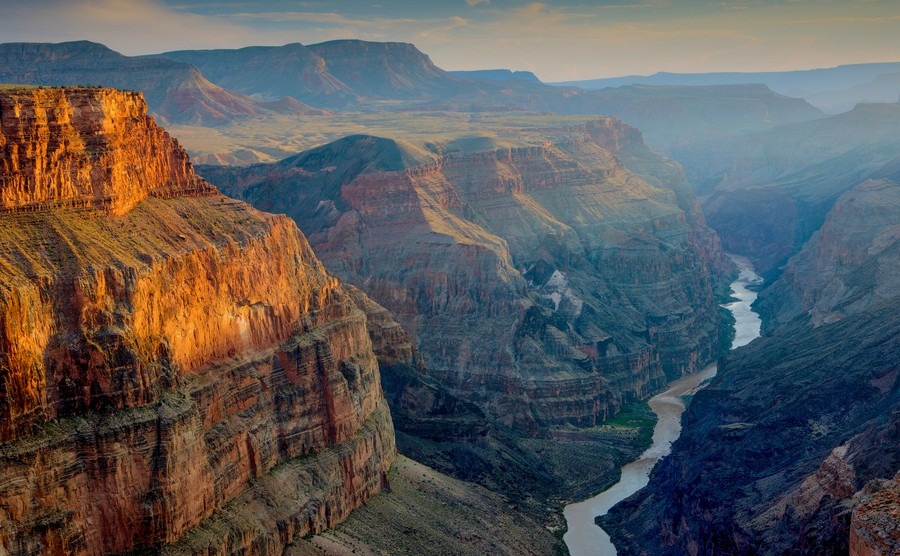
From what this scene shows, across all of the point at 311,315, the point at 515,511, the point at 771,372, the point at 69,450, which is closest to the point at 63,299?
the point at 69,450

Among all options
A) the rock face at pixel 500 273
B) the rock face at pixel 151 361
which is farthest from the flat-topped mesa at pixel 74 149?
the rock face at pixel 500 273

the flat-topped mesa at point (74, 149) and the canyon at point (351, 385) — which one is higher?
the flat-topped mesa at point (74, 149)

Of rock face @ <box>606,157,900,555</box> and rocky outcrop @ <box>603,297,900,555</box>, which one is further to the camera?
rocky outcrop @ <box>603,297,900,555</box>

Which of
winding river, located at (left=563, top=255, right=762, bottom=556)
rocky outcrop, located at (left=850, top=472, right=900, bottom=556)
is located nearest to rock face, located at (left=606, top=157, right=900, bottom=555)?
rocky outcrop, located at (left=850, top=472, right=900, bottom=556)

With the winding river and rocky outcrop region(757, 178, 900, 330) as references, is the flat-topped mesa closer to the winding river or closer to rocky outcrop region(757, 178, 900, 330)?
the winding river

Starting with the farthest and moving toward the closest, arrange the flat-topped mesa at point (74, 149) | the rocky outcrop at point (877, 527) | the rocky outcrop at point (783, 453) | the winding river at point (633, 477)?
the winding river at point (633, 477), the rocky outcrop at point (783, 453), the flat-topped mesa at point (74, 149), the rocky outcrop at point (877, 527)

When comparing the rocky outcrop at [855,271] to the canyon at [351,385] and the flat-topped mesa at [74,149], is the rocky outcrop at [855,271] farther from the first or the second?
the flat-topped mesa at [74,149]

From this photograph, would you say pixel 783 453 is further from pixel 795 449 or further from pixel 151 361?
pixel 151 361

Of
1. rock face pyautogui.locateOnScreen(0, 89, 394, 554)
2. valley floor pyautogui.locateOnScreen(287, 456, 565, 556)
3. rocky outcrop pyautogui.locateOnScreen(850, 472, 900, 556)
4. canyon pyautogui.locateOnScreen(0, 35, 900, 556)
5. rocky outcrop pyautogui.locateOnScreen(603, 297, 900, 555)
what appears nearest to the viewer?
rocky outcrop pyautogui.locateOnScreen(850, 472, 900, 556)
